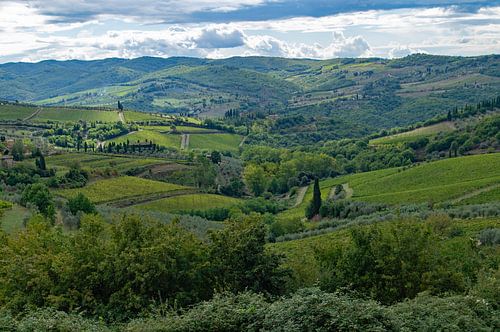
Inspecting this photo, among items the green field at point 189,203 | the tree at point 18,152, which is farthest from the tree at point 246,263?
the tree at point 18,152

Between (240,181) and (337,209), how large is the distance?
55235 mm

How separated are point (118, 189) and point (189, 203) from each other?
16361 mm

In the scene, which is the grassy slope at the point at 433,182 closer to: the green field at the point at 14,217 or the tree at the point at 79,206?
the tree at the point at 79,206

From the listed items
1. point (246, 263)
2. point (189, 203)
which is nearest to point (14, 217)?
point (246, 263)

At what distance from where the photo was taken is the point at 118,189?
117 m

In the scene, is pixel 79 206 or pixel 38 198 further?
pixel 79 206

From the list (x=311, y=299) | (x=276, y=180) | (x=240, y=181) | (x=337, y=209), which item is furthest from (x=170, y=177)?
(x=311, y=299)

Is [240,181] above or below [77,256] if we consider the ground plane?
below

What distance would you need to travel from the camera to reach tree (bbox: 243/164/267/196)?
154m

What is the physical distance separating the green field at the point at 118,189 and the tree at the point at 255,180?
28965mm

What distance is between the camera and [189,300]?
31.5 meters

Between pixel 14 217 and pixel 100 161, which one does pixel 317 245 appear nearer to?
pixel 14 217

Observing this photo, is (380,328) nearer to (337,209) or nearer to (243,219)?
(243,219)

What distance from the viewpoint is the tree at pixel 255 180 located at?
153750mm
